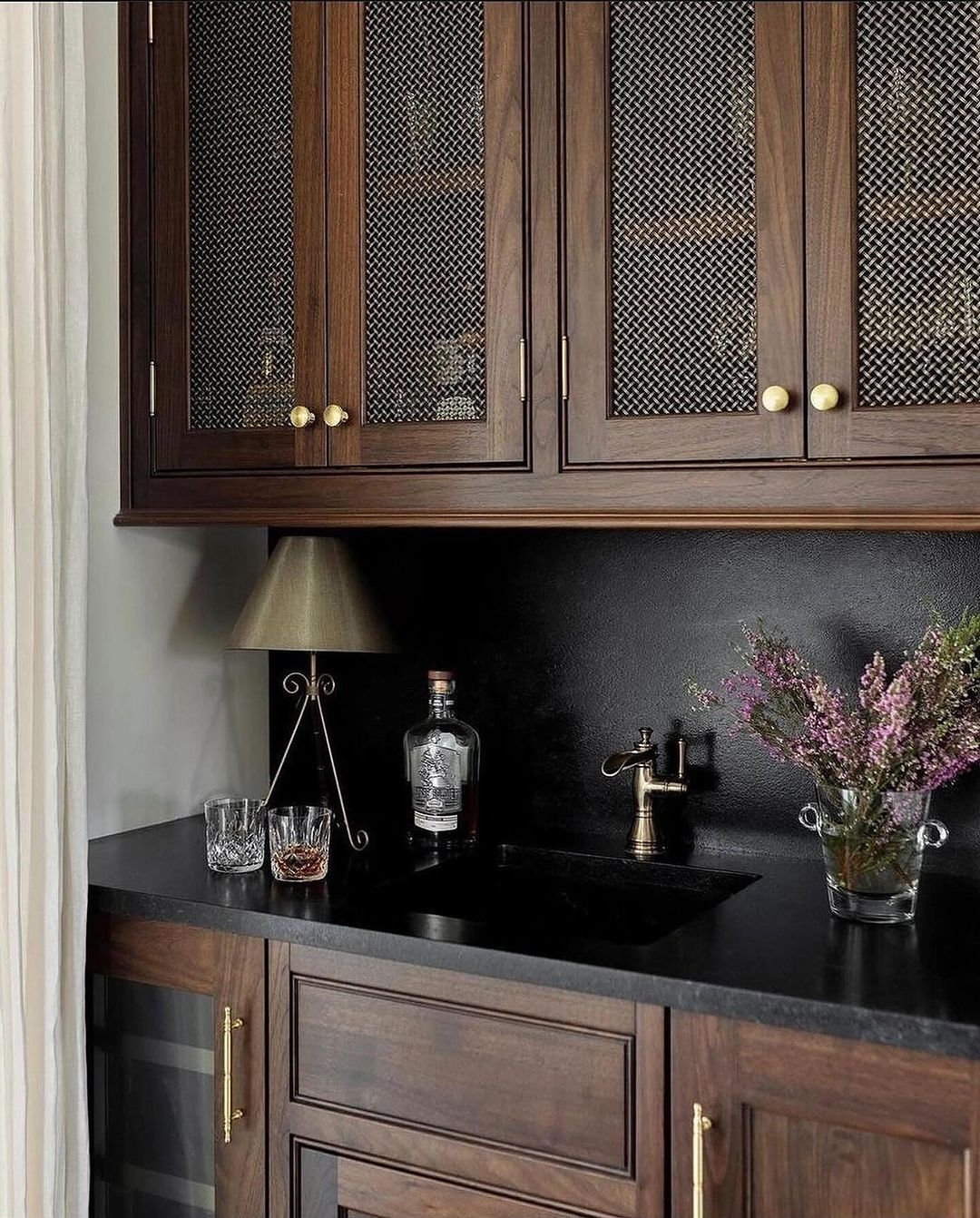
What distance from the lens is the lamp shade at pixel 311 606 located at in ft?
6.20

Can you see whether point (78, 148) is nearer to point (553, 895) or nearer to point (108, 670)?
point (108, 670)

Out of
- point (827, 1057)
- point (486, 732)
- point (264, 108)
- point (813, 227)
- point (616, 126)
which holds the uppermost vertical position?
point (264, 108)

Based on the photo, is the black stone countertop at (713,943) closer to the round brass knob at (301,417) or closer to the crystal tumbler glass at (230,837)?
the crystal tumbler glass at (230,837)

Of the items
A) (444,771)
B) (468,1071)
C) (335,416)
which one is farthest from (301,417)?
(468,1071)

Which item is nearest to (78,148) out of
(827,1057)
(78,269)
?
(78,269)

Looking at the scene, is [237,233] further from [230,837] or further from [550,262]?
[230,837]

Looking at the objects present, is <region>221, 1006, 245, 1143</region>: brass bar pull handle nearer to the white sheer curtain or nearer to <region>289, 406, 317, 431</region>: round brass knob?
the white sheer curtain

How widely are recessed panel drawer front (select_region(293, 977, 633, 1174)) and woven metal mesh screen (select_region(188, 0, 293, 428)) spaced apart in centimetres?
86

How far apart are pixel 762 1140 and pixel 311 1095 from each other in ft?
1.88

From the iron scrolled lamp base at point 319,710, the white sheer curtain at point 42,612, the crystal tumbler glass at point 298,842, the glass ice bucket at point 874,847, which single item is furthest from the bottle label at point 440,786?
the glass ice bucket at point 874,847

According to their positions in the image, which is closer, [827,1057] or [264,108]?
[827,1057]

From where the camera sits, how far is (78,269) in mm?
1743

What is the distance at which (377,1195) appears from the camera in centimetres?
153

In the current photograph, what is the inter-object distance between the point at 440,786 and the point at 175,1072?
1.79 ft
